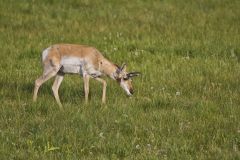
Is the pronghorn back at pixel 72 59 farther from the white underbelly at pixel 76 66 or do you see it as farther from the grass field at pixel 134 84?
the grass field at pixel 134 84

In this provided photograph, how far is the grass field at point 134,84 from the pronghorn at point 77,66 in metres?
0.32

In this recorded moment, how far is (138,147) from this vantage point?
10258 mm

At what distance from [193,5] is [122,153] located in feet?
47.3

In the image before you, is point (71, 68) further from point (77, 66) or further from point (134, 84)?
point (134, 84)

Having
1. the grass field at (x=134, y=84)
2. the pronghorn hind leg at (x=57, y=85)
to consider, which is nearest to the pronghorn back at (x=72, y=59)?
the pronghorn hind leg at (x=57, y=85)

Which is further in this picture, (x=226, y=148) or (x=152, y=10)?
(x=152, y=10)

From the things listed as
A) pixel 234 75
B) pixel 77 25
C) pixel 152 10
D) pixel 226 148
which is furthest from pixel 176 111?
pixel 152 10

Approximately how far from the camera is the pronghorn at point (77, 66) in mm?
13055

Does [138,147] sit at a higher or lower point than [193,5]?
lower

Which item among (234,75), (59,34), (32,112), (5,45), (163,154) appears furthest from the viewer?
(59,34)

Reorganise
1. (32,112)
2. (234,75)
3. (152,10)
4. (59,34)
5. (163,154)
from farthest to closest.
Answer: (152,10), (59,34), (234,75), (32,112), (163,154)

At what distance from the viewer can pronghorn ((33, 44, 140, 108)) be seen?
13.1 metres

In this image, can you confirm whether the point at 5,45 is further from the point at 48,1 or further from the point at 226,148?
the point at 226,148

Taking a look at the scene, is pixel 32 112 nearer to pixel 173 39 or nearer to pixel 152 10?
pixel 173 39
